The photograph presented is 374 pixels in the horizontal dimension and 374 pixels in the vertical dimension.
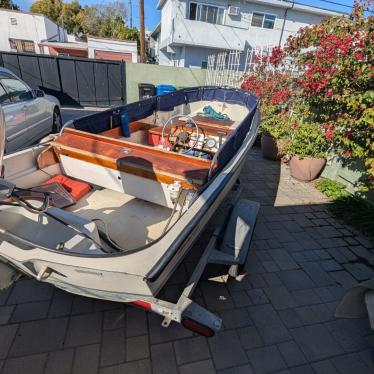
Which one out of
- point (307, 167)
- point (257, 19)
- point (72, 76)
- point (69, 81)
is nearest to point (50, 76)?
point (69, 81)

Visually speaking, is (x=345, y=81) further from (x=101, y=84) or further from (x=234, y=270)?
(x=101, y=84)

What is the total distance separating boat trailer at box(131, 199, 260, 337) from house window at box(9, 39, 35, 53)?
26645 millimetres

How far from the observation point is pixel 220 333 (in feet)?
6.91

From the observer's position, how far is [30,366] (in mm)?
1779

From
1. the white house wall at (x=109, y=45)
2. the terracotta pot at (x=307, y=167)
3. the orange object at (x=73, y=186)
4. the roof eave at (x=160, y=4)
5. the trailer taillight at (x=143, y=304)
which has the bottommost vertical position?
the terracotta pot at (x=307, y=167)

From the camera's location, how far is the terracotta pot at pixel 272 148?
5922 mm

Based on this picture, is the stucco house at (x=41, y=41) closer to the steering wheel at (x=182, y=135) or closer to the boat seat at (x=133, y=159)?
the steering wheel at (x=182, y=135)

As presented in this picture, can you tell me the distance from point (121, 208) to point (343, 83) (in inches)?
165

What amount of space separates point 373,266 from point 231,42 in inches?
685

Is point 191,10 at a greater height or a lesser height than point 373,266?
greater

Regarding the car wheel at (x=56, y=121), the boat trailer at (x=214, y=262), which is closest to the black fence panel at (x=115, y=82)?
the car wheel at (x=56, y=121)

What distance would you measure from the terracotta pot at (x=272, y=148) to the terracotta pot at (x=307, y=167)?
0.76m

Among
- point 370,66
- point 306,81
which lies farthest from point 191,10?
point 370,66

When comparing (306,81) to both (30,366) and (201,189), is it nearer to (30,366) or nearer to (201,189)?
(201,189)
